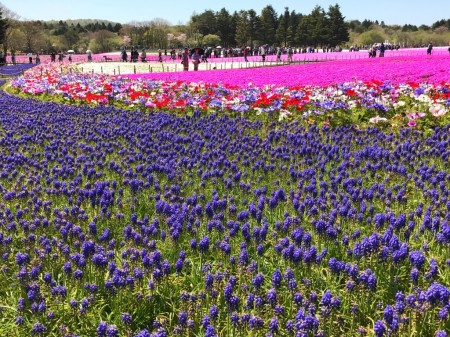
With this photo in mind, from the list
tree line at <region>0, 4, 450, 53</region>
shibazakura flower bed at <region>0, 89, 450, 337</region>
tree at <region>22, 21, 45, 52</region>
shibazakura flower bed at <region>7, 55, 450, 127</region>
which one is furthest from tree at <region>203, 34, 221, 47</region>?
shibazakura flower bed at <region>0, 89, 450, 337</region>

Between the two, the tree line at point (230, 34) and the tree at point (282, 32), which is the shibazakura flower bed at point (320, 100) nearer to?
the tree line at point (230, 34)

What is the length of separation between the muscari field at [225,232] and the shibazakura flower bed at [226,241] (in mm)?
21

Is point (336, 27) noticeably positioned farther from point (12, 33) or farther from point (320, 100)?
point (320, 100)

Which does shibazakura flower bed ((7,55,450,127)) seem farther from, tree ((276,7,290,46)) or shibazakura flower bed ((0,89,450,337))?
tree ((276,7,290,46))

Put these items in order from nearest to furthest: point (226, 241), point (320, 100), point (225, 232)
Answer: point (226, 241) < point (225, 232) < point (320, 100)

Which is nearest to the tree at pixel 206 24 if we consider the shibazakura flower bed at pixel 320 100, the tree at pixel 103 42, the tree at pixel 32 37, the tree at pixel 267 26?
the tree at pixel 267 26

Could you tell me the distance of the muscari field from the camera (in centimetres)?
394

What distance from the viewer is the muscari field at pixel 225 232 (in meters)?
3.94

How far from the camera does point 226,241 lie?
5.02m

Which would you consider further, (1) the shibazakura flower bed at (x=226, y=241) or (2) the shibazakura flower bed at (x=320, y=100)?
(2) the shibazakura flower bed at (x=320, y=100)

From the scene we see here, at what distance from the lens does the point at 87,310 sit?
4148 millimetres

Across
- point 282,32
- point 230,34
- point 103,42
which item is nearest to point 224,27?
point 230,34

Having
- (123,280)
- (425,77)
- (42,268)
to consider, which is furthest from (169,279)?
(425,77)

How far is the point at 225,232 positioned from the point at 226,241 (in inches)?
17.3
